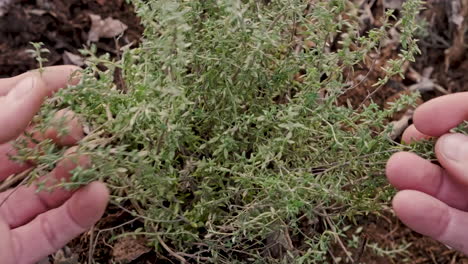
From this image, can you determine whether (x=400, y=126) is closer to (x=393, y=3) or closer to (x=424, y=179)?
(x=393, y=3)

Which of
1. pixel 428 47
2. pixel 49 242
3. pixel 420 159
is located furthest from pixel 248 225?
pixel 428 47

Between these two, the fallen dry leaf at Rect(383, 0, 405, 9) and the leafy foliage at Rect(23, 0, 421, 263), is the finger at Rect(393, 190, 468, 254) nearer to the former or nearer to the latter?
the leafy foliage at Rect(23, 0, 421, 263)

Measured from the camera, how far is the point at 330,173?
162cm

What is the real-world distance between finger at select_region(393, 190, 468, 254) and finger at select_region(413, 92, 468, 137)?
201 millimetres

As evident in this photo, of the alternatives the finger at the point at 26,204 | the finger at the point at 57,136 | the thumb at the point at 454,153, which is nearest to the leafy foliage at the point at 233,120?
the finger at the point at 57,136

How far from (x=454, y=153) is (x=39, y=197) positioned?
125cm

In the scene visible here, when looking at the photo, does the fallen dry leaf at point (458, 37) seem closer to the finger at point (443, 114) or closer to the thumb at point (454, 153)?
the finger at point (443, 114)

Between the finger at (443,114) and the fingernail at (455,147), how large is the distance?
0.09m

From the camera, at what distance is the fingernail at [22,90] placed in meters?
1.44

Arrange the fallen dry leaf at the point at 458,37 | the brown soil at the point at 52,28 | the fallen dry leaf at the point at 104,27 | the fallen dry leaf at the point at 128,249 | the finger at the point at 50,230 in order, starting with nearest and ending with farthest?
1. the finger at the point at 50,230
2. the fallen dry leaf at the point at 128,249
3. the brown soil at the point at 52,28
4. the fallen dry leaf at the point at 104,27
5. the fallen dry leaf at the point at 458,37

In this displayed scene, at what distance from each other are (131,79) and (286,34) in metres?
0.56

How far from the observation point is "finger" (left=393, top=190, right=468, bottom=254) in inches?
59.4

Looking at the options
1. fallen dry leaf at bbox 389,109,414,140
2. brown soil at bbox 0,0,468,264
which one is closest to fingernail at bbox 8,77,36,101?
brown soil at bbox 0,0,468,264

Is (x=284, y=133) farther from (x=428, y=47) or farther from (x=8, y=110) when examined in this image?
(x=428, y=47)
